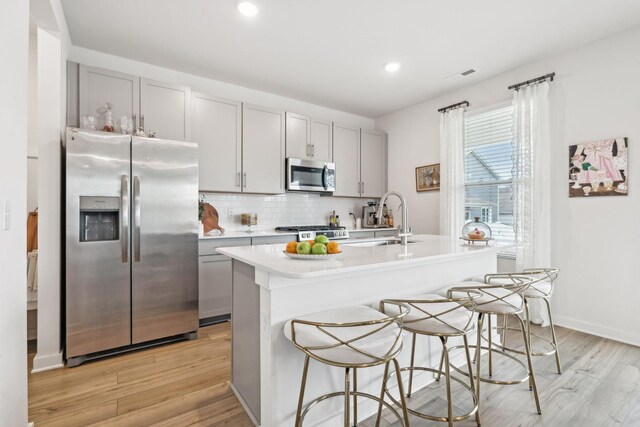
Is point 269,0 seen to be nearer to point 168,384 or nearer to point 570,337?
point 168,384

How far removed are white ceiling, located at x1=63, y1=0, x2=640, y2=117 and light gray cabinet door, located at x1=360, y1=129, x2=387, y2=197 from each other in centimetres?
114

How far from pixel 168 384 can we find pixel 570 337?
336cm

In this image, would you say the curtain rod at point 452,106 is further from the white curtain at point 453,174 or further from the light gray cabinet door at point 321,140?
the light gray cabinet door at point 321,140

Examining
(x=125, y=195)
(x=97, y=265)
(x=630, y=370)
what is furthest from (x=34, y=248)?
(x=630, y=370)

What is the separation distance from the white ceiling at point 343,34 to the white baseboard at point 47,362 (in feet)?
8.67

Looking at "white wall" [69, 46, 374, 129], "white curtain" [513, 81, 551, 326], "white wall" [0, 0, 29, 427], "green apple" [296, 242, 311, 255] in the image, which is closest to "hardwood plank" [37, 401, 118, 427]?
"white wall" [0, 0, 29, 427]

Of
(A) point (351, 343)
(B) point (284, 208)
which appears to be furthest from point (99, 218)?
(A) point (351, 343)

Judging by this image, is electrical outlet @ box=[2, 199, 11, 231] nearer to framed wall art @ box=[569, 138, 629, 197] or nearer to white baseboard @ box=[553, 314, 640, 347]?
framed wall art @ box=[569, 138, 629, 197]

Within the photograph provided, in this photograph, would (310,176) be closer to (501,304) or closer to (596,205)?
(501,304)

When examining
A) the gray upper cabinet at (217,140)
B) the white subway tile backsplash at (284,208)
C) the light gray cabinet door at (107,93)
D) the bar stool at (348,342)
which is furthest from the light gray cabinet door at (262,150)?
the bar stool at (348,342)

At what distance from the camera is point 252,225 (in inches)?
157

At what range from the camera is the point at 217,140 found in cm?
351

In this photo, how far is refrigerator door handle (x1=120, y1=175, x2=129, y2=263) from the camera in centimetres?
251

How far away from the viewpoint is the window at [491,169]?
11.7 feet
